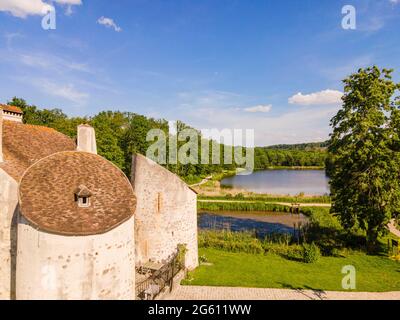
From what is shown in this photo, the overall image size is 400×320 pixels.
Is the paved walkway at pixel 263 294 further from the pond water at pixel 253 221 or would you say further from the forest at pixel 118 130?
the forest at pixel 118 130

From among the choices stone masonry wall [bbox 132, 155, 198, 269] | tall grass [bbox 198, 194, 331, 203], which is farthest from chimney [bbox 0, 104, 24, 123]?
tall grass [bbox 198, 194, 331, 203]

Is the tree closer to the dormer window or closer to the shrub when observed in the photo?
the shrub

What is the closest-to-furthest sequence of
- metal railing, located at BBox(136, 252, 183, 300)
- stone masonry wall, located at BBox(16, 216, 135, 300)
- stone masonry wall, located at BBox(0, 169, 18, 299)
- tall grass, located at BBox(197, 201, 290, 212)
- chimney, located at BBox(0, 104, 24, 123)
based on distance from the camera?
1. stone masonry wall, located at BBox(16, 216, 135, 300)
2. stone masonry wall, located at BBox(0, 169, 18, 299)
3. metal railing, located at BBox(136, 252, 183, 300)
4. chimney, located at BBox(0, 104, 24, 123)
5. tall grass, located at BBox(197, 201, 290, 212)

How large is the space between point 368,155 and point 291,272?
999 cm

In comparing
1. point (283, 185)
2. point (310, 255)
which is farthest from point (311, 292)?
point (283, 185)

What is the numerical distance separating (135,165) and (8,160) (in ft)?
21.4

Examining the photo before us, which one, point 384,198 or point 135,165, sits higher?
point 135,165

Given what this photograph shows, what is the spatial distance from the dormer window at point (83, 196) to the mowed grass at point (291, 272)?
8.20 meters

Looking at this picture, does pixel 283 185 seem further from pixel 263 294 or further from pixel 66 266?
pixel 66 266

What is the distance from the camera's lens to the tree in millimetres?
19750

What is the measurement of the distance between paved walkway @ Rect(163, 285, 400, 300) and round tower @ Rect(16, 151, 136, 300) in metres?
3.92
